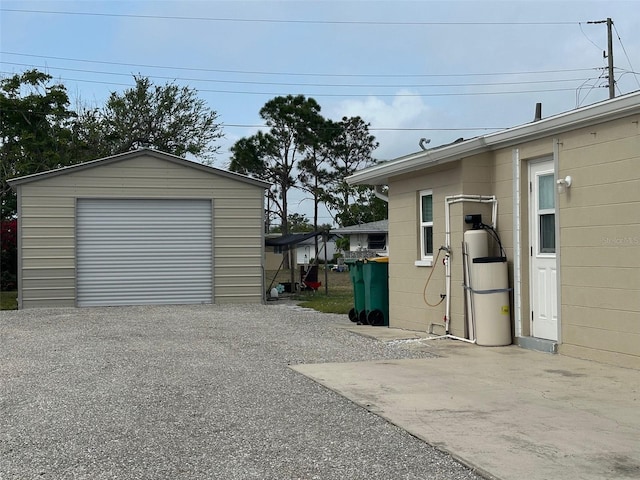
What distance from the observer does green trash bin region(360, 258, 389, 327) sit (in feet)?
43.2

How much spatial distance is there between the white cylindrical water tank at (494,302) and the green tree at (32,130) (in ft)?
79.0

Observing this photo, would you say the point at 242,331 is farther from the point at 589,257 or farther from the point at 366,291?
the point at 589,257

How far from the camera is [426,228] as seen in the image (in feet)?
39.5

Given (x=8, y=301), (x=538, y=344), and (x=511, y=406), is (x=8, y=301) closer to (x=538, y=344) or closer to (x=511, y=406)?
(x=538, y=344)

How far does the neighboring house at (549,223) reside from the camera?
26.5 feet

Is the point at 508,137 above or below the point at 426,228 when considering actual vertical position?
above

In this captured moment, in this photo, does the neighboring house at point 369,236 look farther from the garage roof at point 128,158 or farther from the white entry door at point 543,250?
the white entry door at point 543,250

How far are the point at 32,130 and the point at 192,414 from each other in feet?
91.0

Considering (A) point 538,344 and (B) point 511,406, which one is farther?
(A) point 538,344

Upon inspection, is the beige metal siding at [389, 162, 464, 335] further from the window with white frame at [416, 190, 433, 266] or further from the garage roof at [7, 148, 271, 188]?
the garage roof at [7, 148, 271, 188]

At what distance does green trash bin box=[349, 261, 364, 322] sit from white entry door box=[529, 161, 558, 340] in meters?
4.17

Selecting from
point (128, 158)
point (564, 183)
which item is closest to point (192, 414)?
point (564, 183)


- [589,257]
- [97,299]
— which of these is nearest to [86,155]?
[97,299]

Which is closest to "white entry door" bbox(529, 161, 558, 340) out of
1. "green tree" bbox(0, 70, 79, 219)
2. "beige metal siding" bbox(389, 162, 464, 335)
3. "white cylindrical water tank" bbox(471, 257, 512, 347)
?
"white cylindrical water tank" bbox(471, 257, 512, 347)
